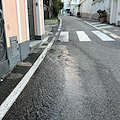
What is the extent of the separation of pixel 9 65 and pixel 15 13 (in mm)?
1567

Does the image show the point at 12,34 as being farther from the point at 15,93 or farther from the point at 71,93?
the point at 71,93

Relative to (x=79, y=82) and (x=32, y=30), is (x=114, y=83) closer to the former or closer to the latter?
(x=79, y=82)

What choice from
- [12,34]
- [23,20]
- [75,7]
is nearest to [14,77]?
[12,34]

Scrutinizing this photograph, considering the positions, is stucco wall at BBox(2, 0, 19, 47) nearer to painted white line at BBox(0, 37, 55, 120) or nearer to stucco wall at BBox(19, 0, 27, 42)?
stucco wall at BBox(19, 0, 27, 42)

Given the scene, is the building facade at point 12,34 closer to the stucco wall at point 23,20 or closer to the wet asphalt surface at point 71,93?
the stucco wall at point 23,20

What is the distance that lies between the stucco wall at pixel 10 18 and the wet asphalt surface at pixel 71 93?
1200mm

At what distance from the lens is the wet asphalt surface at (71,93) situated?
2205 millimetres

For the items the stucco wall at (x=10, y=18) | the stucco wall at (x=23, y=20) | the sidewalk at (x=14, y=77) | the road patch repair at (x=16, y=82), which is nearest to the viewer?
the road patch repair at (x=16, y=82)

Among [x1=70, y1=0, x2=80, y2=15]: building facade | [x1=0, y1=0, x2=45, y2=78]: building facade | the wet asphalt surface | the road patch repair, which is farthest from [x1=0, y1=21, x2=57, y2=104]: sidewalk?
[x1=70, y1=0, x2=80, y2=15]: building facade

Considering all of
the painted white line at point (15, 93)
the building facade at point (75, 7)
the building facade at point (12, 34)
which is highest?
the building facade at point (75, 7)

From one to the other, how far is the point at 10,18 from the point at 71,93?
260cm

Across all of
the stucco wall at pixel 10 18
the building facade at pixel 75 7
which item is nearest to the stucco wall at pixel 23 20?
the stucco wall at pixel 10 18

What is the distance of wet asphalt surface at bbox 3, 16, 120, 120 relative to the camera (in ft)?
7.23

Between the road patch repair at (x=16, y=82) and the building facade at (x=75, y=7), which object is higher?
the building facade at (x=75, y=7)
